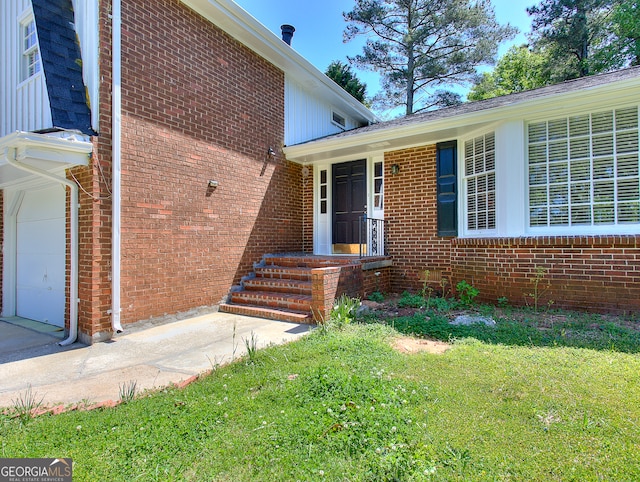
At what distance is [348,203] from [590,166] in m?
4.67

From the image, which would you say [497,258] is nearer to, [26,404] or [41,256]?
[26,404]

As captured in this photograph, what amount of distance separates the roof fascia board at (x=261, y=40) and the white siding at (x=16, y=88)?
274 centimetres

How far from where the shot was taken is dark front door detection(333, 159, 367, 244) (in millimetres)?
8227

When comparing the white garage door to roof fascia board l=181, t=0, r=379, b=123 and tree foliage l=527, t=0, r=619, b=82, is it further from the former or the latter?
tree foliage l=527, t=0, r=619, b=82

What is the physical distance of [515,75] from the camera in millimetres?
22188

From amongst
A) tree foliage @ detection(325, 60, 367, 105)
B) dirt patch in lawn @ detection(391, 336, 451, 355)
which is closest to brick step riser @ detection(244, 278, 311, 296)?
dirt patch in lawn @ detection(391, 336, 451, 355)

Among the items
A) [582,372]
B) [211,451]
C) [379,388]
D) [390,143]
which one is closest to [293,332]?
[379,388]

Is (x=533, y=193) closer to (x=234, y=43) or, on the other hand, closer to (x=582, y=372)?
(x=582, y=372)

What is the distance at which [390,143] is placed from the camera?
7.27 m

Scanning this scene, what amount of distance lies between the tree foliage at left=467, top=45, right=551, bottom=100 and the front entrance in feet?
46.7

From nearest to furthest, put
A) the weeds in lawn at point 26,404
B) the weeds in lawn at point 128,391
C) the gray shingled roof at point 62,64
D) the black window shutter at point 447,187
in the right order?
the weeds in lawn at point 26,404
the weeds in lawn at point 128,391
the gray shingled roof at point 62,64
the black window shutter at point 447,187

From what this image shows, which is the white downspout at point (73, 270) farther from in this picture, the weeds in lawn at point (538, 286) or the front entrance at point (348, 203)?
the weeds in lawn at point (538, 286)

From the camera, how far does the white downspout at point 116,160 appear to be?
15.5ft

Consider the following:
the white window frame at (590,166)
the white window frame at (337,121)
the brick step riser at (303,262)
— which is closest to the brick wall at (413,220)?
the brick step riser at (303,262)
